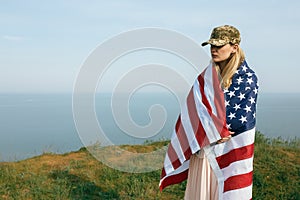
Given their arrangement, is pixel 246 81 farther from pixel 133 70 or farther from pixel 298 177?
pixel 298 177

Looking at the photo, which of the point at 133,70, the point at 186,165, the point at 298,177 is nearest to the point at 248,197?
the point at 186,165

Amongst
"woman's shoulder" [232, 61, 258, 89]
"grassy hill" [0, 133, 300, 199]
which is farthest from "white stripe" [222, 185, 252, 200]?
"grassy hill" [0, 133, 300, 199]

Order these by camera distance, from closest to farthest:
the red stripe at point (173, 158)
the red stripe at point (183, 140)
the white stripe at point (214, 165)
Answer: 1. the white stripe at point (214, 165)
2. the red stripe at point (183, 140)
3. the red stripe at point (173, 158)

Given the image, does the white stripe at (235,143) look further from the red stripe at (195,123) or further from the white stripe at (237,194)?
the white stripe at (237,194)

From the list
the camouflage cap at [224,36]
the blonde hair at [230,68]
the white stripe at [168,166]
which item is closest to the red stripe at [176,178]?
the white stripe at [168,166]

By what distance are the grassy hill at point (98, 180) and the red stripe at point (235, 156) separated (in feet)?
5.71

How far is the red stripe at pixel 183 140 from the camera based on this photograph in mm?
3465

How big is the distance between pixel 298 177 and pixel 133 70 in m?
3.22

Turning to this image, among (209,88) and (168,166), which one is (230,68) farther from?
(168,166)

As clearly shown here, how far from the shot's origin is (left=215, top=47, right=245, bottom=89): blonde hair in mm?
3154

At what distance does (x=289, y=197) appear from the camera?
4918 mm

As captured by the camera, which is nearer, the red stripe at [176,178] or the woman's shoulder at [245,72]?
the woman's shoulder at [245,72]

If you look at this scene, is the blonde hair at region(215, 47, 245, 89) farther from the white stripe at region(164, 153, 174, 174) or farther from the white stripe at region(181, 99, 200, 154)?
the white stripe at region(164, 153, 174, 174)

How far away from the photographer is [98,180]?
535cm
